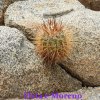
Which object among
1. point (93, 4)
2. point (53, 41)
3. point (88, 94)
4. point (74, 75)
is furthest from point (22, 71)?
point (93, 4)

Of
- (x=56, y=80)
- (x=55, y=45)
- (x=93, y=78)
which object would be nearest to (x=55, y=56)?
(x=55, y=45)

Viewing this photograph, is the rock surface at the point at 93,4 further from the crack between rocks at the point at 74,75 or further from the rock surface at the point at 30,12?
the crack between rocks at the point at 74,75

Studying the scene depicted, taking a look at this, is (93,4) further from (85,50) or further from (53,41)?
(53,41)

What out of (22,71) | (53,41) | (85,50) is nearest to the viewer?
(53,41)

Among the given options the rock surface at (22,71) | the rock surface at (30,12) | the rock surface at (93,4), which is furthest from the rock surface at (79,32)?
the rock surface at (93,4)

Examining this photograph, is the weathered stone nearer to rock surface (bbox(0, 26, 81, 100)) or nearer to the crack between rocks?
the crack between rocks
